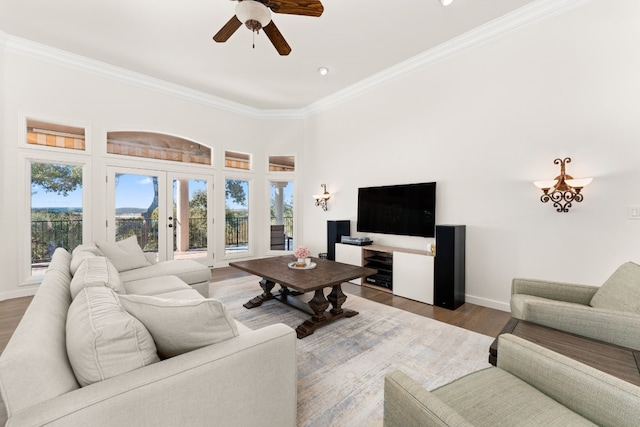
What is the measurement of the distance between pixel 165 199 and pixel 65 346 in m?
4.42

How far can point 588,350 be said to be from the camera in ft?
4.76

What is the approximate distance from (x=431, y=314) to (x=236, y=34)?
432 cm

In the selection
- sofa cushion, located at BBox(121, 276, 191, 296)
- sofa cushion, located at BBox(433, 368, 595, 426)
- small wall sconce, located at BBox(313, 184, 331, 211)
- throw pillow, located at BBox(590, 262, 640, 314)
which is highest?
small wall sconce, located at BBox(313, 184, 331, 211)

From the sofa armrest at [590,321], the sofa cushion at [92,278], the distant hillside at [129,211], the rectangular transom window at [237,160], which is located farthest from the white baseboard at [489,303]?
the distant hillside at [129,211]

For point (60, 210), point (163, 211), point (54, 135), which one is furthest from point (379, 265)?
point (54, 135)

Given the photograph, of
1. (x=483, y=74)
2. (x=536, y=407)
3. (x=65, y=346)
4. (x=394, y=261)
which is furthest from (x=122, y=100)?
(x=536, y=407)

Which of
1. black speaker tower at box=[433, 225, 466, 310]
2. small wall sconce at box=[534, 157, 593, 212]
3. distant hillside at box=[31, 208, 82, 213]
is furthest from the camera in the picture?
distant hillside at box=[31, 208, 82, 213]

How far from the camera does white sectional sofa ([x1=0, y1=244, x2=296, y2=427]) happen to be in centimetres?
83

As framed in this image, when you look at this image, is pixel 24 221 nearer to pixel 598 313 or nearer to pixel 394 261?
pixel 394 261

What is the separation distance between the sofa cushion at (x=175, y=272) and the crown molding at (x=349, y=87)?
3352mm

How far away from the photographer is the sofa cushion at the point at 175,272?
310 centimetres

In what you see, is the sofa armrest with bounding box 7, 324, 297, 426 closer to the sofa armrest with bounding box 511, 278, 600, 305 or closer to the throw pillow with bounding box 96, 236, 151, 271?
the sofa armrest with bounding box 511, 278, 600, 305

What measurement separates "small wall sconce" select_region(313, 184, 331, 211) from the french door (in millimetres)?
2215

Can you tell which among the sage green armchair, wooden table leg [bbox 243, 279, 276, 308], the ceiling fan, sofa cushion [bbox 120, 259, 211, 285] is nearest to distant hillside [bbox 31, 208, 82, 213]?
sofa cushion [bbox 120, 259, 211, 285]
